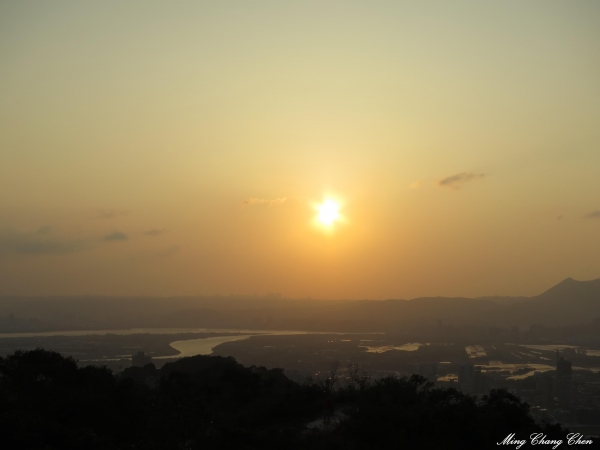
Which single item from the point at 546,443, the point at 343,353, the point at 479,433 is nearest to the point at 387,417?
the point at 479,433

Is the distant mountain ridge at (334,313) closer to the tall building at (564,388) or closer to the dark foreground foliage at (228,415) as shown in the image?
the tall building at (564,388)

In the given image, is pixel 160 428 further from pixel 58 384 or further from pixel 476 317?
pixel 476 317

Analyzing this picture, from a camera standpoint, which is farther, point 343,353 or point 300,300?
point 300,300

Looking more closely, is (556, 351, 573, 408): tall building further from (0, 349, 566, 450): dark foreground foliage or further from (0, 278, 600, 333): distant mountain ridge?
(0, 278, 600, 333): distant mountain ridge

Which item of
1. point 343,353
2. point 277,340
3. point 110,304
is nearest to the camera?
point 343,353

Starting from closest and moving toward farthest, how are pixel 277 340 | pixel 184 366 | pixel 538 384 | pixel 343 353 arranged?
pixel 538 384
pixel 184 366
pixel 343 353
pixel 277 340
